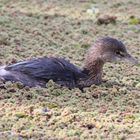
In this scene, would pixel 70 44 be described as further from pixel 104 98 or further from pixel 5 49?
pixel 104 98

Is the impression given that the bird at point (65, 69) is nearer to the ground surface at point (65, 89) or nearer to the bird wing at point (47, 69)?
the bird wing at point (47, 69)

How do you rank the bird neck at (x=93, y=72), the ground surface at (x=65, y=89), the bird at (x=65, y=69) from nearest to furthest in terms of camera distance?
1. the ground surface at (x=65, y=89)
2. the bird at (x=65, y=69)
3. the bird neck at (x=93, y=72)

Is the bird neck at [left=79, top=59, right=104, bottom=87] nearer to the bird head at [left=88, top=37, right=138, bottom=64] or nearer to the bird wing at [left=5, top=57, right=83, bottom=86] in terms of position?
the bird head at [left=88, top=37, right=138, bottom=64]

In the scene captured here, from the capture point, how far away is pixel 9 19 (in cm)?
1103

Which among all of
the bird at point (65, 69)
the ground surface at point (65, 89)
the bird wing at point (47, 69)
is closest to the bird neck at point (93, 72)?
the bird at point (65, 69)

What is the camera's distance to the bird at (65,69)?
7402mm

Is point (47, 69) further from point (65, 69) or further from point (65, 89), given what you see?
point (65, 89)

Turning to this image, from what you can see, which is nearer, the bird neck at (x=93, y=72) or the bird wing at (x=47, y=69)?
the bird wing at (x=47, y=69)

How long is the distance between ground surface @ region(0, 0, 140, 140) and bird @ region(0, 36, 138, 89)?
0.46ft

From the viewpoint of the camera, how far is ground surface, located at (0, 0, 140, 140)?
6156 mm

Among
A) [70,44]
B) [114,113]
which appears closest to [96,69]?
[114,113]

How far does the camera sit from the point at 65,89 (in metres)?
7.35

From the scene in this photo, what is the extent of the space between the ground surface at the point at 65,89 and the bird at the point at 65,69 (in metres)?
0.14

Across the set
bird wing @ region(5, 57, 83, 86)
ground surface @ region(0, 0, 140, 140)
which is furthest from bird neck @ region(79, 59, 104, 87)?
bird wing @ region(5, 57, 83, 86)
